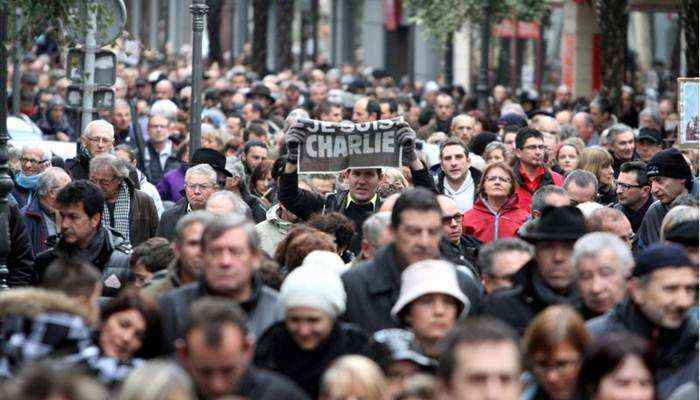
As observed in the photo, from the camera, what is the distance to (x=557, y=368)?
840 centimetres

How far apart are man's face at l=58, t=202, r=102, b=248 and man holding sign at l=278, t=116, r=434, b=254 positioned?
77.7 inches

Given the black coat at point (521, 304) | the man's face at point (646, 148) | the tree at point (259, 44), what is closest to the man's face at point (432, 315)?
the black coat at point (521, 304)

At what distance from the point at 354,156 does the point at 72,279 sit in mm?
5257

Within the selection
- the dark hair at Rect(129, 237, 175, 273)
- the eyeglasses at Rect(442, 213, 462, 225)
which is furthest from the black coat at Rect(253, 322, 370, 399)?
the eyeglasses at Rect(442, 213, 462, 225)

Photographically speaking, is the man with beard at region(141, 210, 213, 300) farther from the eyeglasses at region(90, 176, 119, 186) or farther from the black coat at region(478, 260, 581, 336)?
the eyeglasses at region(90, 176, 119, 186)

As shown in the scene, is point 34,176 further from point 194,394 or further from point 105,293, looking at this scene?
point 194,394

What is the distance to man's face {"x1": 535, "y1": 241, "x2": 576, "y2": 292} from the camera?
31.7 feet

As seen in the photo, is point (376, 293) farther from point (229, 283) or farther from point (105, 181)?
point (105, 181)

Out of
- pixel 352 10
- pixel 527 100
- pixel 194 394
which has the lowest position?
pixel 194 394

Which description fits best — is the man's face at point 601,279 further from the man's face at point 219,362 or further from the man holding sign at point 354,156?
the man holding sign at point 354,156

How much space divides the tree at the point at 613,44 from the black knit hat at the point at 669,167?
13666 mm

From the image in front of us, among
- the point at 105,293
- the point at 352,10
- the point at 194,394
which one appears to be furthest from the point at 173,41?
the point at 194,394

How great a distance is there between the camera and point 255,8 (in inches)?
1753

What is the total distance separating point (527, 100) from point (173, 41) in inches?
1523
